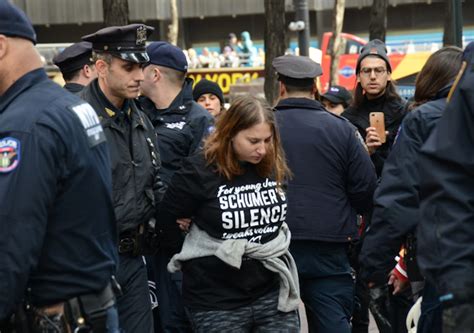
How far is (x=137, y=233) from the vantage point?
540cm

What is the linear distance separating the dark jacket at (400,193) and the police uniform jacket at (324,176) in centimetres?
106

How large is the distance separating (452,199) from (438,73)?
184cm

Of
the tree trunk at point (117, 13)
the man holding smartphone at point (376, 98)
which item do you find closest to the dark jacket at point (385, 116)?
the man holding smartphone at point (376, 98)

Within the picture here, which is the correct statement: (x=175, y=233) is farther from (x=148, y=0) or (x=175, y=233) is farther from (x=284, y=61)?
(x=148, y=0)

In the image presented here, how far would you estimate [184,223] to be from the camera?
218 inches

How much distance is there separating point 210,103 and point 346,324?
2.97m

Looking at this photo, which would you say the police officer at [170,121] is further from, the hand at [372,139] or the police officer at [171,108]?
the hand at [372,139]

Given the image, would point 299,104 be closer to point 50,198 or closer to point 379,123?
point 379,123

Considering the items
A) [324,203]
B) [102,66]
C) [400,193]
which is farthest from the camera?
[324,203]

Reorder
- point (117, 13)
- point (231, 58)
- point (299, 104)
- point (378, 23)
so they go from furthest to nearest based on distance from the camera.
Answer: point (231, 58)
point (378, 23)
point (117, 13)
point (299, 104)

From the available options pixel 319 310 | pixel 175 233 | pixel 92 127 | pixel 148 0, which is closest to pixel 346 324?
pixel 319 310

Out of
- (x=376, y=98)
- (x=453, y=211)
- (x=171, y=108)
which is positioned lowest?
(x=376, y=98)

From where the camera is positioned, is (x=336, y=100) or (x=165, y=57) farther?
(x=336, y=100)

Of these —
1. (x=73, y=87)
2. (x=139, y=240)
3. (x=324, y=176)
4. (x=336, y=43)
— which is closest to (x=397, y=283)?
(x=324, y=176)
